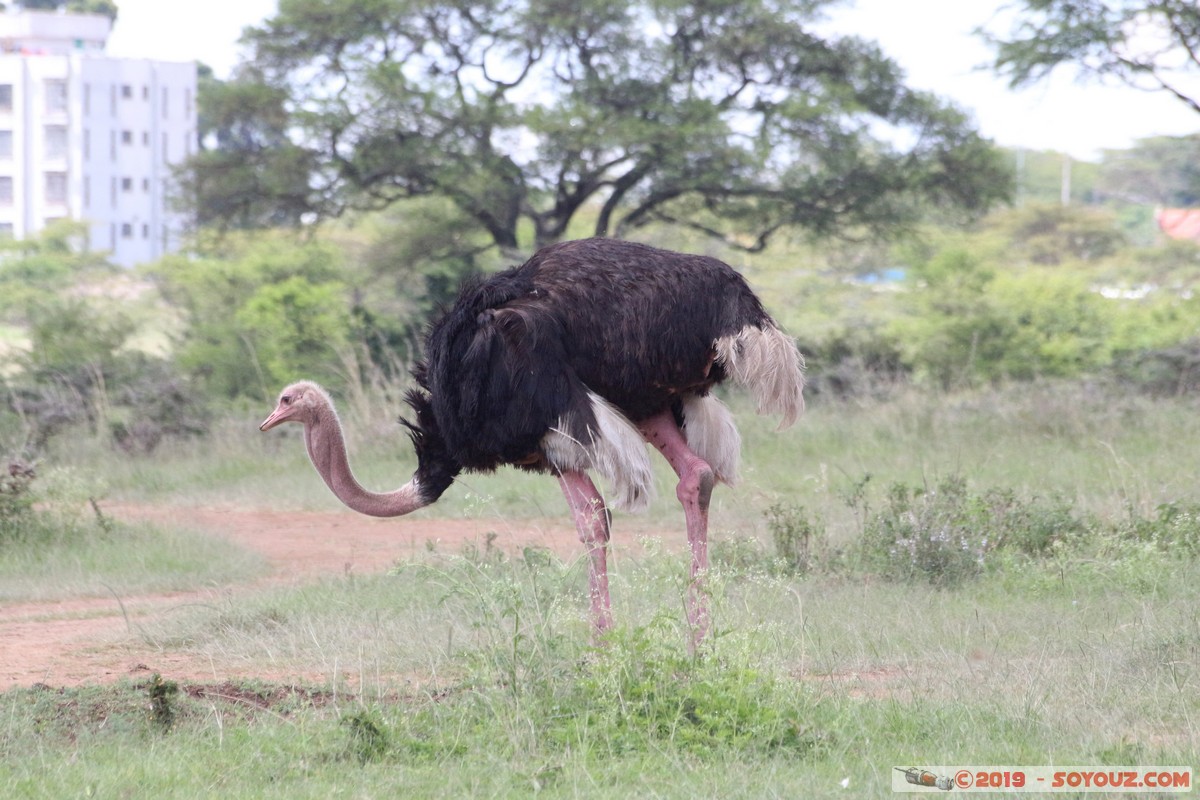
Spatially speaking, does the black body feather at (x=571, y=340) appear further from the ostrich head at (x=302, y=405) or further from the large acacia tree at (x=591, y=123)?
the large acacia tree at (x=591, y=123)

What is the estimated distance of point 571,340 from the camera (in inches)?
200

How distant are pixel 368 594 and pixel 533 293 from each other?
1.98 meters

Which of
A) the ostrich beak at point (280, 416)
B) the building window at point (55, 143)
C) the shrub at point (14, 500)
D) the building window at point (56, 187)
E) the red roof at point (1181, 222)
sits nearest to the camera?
the ostrich beak at point (280, 416)

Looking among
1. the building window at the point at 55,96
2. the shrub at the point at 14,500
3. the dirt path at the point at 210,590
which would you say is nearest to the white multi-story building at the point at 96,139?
the building window at the point at 55,96

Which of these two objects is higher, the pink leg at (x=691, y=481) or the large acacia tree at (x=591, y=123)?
the large acacia tree at (x=591, y=123)

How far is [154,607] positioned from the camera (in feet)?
21.8

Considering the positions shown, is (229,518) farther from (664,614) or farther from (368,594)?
(664,614)

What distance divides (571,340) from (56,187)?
5003 cm

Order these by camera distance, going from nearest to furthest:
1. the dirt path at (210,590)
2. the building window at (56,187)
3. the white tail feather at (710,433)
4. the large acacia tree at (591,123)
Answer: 1. the dirt path at (210,590)
2. the white tail feather at (710,433)
3. the large acacia tree at (591,123)
4. the building window at (56,187)

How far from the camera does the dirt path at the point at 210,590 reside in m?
5.34

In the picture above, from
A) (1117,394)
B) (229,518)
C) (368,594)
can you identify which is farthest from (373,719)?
(1117,394)

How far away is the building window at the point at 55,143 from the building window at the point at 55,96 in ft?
2.31

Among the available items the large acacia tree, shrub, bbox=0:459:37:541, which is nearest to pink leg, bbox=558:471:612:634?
shrub, bbox=0:459:37:541

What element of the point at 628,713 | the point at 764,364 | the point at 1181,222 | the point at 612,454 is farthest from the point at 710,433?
the point at 1181,222
